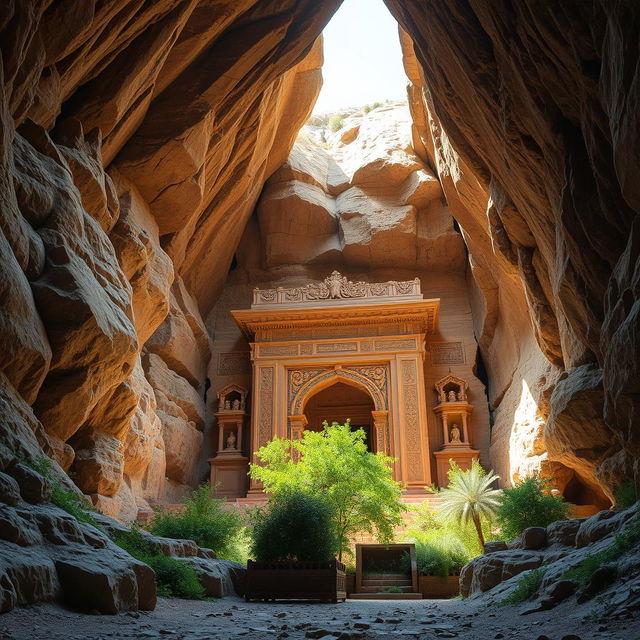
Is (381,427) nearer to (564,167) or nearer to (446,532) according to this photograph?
(446,532)

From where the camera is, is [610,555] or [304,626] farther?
[610,555]

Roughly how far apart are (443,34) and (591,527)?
26.9 feet

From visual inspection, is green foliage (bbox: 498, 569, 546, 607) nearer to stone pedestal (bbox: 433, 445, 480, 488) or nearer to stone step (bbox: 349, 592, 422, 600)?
stone step (bbox: 349, 592, 422, 600)

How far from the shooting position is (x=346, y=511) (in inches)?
561

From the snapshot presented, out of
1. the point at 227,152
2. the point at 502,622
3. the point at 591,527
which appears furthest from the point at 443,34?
the point at 502,622

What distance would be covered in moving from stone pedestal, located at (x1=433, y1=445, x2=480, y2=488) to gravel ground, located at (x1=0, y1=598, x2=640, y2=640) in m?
15.1

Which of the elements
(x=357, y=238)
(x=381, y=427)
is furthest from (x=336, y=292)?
(x=381, y=427)

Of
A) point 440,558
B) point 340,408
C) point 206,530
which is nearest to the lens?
point 206,530

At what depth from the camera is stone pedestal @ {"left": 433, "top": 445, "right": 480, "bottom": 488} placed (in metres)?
21.1

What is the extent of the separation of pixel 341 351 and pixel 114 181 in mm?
11167

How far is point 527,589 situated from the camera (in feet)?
21.2

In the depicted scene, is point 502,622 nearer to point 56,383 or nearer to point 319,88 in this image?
point 56,383

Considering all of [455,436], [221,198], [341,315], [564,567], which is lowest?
[564,567]

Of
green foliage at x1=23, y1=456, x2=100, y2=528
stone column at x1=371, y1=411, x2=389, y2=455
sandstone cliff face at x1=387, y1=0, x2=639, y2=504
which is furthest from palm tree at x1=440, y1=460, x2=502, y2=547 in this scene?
green foliage at x1=23, y1=456, x2=100, y2=528
